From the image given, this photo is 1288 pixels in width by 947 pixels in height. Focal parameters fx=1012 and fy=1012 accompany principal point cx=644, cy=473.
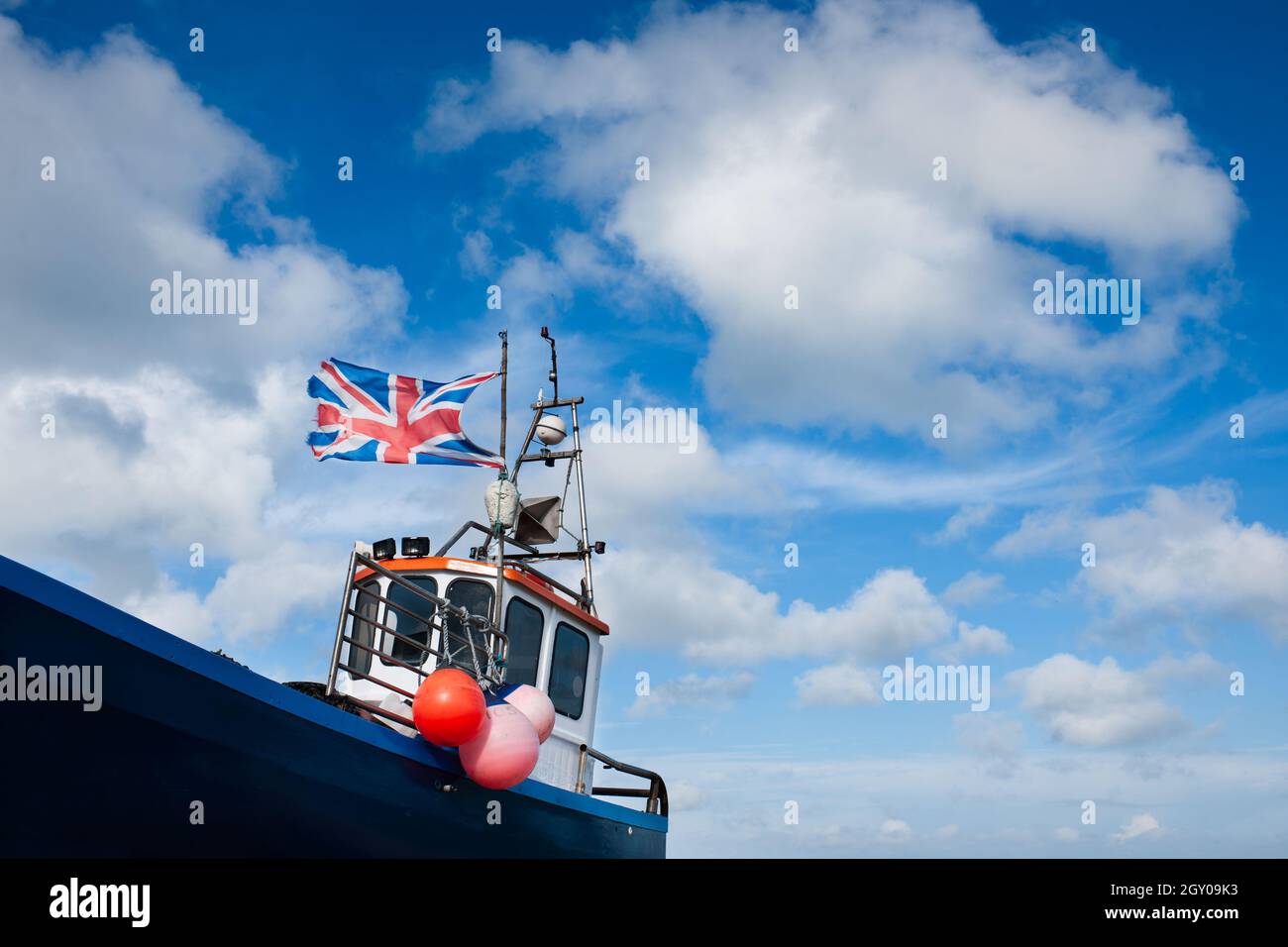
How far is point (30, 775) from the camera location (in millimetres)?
6930

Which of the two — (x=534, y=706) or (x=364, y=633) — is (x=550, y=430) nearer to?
(x=364, y=633)

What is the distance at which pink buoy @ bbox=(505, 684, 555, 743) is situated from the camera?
391 inches

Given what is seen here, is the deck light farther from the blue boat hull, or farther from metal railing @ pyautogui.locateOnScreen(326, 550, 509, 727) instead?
the blue boat hull

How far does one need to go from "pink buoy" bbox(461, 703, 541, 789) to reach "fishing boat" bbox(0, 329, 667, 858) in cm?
12

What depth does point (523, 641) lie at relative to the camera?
11852 mm

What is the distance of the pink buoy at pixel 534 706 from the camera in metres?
9.92

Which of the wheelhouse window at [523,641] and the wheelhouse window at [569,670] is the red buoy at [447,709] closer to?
the wheelhouse window at [523,641]

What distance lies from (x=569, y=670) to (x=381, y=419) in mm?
3918

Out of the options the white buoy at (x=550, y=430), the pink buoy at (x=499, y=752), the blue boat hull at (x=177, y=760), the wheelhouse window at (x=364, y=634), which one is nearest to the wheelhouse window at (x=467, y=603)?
the wheelhouse window at (x=364, y=634)

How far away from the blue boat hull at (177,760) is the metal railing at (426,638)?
69 centimetres
